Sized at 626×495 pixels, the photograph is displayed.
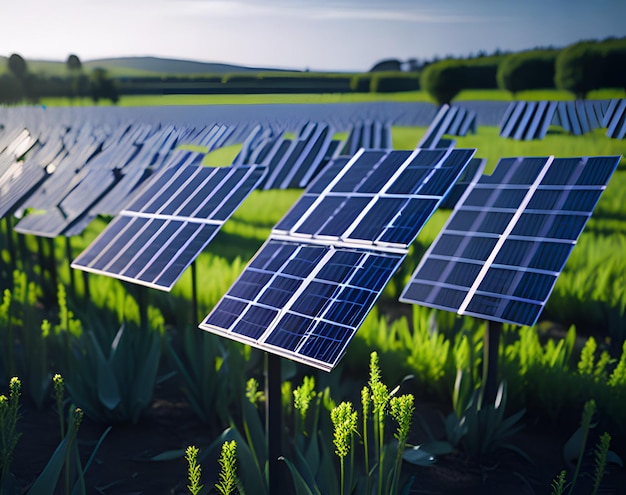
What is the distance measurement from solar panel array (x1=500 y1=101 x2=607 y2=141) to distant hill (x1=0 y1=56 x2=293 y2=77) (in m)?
3.06

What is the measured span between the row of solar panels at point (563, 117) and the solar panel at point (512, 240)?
3234 mm

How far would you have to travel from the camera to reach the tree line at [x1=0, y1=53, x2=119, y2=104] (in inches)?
303

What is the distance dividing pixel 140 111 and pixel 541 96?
5.06 metres

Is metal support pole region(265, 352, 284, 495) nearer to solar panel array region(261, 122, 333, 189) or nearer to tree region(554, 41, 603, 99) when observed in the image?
solar panel array region(261, 122, 333, 189)

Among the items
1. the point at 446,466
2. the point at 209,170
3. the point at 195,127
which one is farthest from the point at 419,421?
the point at 195,127

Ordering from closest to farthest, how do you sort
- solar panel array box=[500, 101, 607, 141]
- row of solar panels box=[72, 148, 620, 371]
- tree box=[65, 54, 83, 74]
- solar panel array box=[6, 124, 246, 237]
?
row of solar panels box=[72, 148, 620, 371]
solar panel array box=[6, 124, 246, 237]
solar panel array box=[500, 101, 607, 141]
tree box=[65, 54, 83, 74]

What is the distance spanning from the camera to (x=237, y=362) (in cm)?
418

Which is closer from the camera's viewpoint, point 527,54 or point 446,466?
point 446,466

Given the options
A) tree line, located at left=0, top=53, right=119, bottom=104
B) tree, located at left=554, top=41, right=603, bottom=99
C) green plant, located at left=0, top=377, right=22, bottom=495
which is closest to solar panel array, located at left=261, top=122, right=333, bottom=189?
tree line, located at left=0, top=53, right=119, bottom=104

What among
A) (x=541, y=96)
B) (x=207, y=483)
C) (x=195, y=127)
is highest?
(x=541, y=96)

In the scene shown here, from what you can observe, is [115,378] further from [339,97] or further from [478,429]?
[339,97]

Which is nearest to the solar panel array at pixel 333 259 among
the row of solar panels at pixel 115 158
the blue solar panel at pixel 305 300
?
the blue solar panel at pixel 305 300

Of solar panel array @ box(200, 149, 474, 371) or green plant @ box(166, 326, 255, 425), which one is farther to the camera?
green plant @ box(166, 326, 255, 425)

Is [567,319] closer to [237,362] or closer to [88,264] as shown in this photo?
[237,362]
